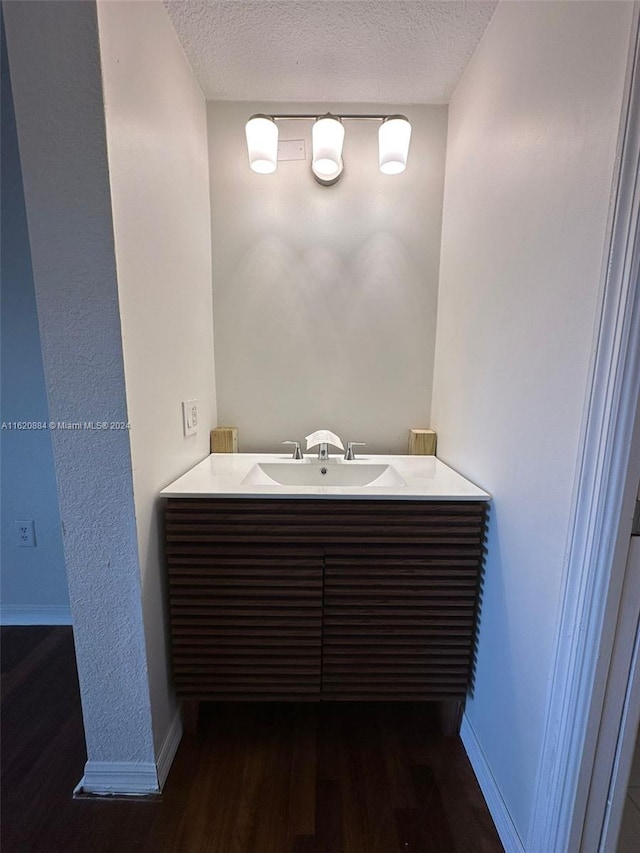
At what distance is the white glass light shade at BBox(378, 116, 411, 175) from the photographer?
1244mm

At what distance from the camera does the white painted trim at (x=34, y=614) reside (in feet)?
5.33

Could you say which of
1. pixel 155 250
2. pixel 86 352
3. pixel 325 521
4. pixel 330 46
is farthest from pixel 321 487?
pixel 330 46

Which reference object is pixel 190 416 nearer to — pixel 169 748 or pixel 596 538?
pixel 169 748

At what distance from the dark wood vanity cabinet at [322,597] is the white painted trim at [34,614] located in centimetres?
93

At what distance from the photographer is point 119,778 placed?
1.01 m

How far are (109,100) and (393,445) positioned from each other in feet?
4.69

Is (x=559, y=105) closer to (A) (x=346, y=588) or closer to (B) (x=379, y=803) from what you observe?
(A) (x=346, y=588)

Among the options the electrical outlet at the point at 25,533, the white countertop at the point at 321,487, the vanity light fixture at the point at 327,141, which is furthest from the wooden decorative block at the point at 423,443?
the electrical outlet at the point at 25,533

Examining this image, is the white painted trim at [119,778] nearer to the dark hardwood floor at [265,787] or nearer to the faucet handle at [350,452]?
the dark hardwood floor at [265,787]

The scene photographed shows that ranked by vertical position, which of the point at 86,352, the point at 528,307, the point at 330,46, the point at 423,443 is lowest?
the point at 423,443

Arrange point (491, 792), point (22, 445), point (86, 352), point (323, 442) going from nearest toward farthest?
point (86, 352) → point (491, 792) → point (323, 442) → point (22, 445)

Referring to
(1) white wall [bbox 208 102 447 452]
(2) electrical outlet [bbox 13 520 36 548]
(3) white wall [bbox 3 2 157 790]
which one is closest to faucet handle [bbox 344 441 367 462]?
(1) white wall [bbox 208 102 447 452]

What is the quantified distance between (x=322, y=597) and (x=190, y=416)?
29.5 inches

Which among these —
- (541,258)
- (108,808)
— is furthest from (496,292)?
(108,808)
